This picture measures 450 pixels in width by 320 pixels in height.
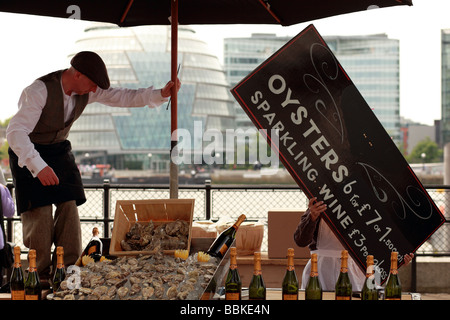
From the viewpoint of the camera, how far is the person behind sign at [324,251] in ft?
9.73

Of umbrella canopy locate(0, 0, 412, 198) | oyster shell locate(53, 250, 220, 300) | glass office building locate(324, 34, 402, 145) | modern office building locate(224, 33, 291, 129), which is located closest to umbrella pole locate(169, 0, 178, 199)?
umbrella canopy locate(0, 0, 412, 198)

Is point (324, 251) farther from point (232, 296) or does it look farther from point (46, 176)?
point (46, 176)

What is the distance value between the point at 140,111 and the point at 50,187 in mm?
56069

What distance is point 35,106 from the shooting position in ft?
9.01

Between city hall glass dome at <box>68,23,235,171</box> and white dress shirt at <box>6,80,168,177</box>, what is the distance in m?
53.7

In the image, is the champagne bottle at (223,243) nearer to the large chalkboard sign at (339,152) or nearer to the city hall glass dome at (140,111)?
the large chalkboard sign at (339,152)

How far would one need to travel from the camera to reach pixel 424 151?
66.2 meters

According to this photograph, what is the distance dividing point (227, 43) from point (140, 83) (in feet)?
63.5

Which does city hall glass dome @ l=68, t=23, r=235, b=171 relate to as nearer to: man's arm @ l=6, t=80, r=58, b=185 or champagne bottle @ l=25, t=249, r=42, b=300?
man's arm @ l=6, t=80, r=58, b=185

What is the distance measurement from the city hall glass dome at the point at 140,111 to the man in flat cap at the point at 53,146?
53776mm

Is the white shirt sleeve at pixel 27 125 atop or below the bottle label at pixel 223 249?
atop

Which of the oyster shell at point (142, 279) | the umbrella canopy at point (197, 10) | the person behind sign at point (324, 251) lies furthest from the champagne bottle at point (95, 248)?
the umbrella canopy at point (197, 10)

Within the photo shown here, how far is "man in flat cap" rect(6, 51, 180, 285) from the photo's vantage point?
2.68m

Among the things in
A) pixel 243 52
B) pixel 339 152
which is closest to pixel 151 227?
pixel 339 152
